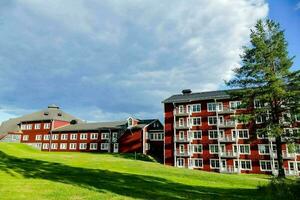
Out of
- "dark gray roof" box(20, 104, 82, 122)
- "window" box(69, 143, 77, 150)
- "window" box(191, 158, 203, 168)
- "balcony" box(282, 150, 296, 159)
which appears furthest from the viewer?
"dark gray roof" box(20, 104, 82, 122)

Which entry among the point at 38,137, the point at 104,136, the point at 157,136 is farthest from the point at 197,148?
the point at 38,137

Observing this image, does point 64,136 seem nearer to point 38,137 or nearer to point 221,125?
point 38,137

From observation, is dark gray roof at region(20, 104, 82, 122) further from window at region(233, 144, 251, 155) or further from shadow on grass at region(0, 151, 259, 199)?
shadow on grass at region(0, 151, 259, 199)

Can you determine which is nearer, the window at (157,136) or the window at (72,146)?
the window at (157,136)

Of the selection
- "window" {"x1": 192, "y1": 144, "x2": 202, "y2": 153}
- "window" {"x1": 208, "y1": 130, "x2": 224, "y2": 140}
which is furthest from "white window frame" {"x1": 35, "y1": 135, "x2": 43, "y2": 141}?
"window" {"x1": 208, "y1": 130, "x2": 224, "y2": 140}

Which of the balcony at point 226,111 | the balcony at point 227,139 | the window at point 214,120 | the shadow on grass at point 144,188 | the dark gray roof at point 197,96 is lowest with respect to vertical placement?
the shadow on grass at point 144,188

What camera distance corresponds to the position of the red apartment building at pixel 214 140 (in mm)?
49969

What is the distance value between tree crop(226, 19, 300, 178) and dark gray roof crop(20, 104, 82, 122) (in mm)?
60743

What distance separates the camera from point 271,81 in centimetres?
3200

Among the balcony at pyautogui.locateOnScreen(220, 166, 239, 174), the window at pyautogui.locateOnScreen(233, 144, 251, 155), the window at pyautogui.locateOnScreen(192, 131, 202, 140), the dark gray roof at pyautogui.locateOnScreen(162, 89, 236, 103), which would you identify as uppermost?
the dark gray roof at pyautogui.locateOnScreen(162, 89, 236, 103)

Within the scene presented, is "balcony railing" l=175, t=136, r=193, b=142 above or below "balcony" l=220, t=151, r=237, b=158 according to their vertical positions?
above

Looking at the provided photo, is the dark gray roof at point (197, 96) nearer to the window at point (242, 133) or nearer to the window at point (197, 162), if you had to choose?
the window at point (242, 133)

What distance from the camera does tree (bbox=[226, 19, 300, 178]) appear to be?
31.4 meters

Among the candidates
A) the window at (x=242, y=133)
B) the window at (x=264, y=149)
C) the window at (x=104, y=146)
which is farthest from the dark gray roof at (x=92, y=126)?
the window at (x=264, y=149)
